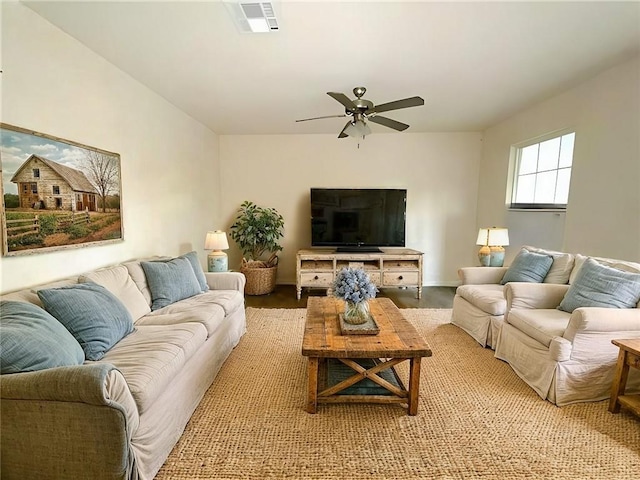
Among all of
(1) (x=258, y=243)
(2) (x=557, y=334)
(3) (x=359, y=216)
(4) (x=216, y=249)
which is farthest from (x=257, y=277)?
(2) (x=557, y=334)

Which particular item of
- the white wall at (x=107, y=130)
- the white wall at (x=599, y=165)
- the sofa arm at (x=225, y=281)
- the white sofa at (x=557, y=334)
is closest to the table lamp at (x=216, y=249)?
the white wall at (x=107, y=130)

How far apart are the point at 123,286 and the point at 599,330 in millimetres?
3330

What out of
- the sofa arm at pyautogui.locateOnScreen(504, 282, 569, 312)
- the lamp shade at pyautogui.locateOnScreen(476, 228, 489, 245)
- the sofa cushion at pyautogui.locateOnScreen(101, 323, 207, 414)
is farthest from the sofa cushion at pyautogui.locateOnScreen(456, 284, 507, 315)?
the sofa cushion at pyautogui.locateOnScreen(101, 323, 207, 414)

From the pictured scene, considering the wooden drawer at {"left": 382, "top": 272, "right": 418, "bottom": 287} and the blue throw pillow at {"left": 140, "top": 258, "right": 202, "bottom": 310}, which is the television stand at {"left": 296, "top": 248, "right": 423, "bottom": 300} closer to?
the wooden drawer at {"left": 382, "top": 272, "right": 418, "bottom": 287}

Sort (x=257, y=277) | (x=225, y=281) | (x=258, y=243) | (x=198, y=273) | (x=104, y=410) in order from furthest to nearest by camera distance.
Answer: (x=258, y=243)
(x=257, y=277)
(x=225, y=281)
(x=198, y=273)
(x=104, y=410)

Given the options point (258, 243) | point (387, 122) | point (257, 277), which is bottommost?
point (257, 277)

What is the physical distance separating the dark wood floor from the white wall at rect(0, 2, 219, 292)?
1.26 m

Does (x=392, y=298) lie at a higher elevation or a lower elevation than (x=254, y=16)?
lower

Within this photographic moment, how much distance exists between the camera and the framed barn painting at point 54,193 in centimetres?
182

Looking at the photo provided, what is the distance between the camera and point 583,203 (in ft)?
10.00

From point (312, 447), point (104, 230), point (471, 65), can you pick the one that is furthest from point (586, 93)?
point (104, 230)

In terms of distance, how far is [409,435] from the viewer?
1.76 meters

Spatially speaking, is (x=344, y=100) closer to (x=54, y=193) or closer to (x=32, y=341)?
(x=54, y=193)

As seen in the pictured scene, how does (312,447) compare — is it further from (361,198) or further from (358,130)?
(361,198)
